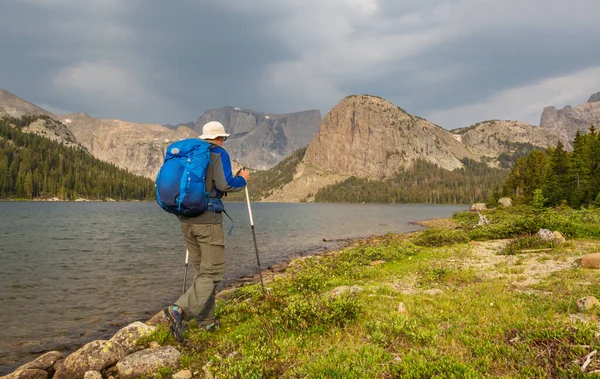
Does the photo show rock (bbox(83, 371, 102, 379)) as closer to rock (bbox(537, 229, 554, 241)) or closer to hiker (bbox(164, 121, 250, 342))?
hiker (bbox(164, 121, 250, 342))

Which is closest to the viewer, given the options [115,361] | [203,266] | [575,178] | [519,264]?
[115,361]

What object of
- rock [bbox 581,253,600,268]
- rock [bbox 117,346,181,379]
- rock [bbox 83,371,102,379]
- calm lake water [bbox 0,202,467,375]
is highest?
rock [bbox 581,253,600,268]

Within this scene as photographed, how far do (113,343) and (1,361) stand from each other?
19.1 ft

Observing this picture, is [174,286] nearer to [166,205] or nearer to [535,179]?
[166,205]

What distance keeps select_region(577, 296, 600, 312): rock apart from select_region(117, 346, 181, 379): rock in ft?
30.3

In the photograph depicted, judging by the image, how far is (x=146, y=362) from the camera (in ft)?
22.5

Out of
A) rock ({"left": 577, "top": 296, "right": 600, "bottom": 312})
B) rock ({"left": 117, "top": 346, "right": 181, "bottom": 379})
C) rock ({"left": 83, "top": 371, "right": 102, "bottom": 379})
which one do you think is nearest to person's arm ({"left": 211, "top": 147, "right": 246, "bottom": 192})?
rock ({"left": 117, "top": 346, "right": 181, "bottom": 379})

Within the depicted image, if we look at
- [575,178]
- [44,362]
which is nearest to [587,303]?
[44,362]

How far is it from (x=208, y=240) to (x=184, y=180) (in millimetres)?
1588

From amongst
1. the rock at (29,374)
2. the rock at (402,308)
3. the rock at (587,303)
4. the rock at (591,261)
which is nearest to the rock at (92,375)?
the rock at (29,374)

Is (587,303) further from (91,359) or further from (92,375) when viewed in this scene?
(91,359)

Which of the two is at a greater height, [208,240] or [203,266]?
[208,240]

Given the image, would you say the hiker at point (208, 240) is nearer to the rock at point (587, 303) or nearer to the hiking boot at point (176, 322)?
the hiking boot at point (176, 322)

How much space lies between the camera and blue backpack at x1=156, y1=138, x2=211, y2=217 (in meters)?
7.29
